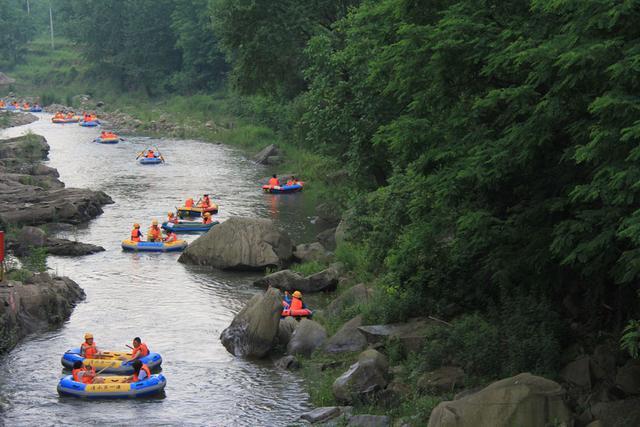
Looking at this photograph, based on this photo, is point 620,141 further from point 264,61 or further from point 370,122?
point 264,61

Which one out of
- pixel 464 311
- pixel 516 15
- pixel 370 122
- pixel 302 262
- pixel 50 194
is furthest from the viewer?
pixel 50 194

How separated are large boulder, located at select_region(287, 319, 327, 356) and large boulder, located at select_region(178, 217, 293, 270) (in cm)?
738

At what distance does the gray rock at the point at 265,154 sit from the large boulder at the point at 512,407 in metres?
39.1

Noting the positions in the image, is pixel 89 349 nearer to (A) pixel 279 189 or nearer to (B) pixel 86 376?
(B) pixel 86 376

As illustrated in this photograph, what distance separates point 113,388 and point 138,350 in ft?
4.34

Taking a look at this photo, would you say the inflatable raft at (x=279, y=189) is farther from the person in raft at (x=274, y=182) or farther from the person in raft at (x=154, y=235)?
the person in raft at (x=154, y=235)

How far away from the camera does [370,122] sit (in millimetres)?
26656

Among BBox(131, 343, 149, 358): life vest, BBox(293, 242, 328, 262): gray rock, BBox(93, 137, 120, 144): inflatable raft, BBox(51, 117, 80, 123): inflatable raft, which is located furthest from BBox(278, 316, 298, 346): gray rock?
BBox(51, 117, 80, 123): inflatable raft

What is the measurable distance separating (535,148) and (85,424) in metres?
9.53

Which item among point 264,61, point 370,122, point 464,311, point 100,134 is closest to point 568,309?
point 464,311

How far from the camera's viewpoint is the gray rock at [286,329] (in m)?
22.7

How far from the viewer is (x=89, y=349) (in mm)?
21406

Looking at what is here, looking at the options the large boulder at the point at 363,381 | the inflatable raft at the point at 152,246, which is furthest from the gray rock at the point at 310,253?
the large boulder at the point at 363,381

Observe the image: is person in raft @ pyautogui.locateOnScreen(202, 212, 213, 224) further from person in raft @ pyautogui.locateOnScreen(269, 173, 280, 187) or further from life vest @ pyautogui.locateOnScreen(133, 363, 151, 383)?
life vest @ pyautogui.locateOnScreen(133, 363, 151, 383)
